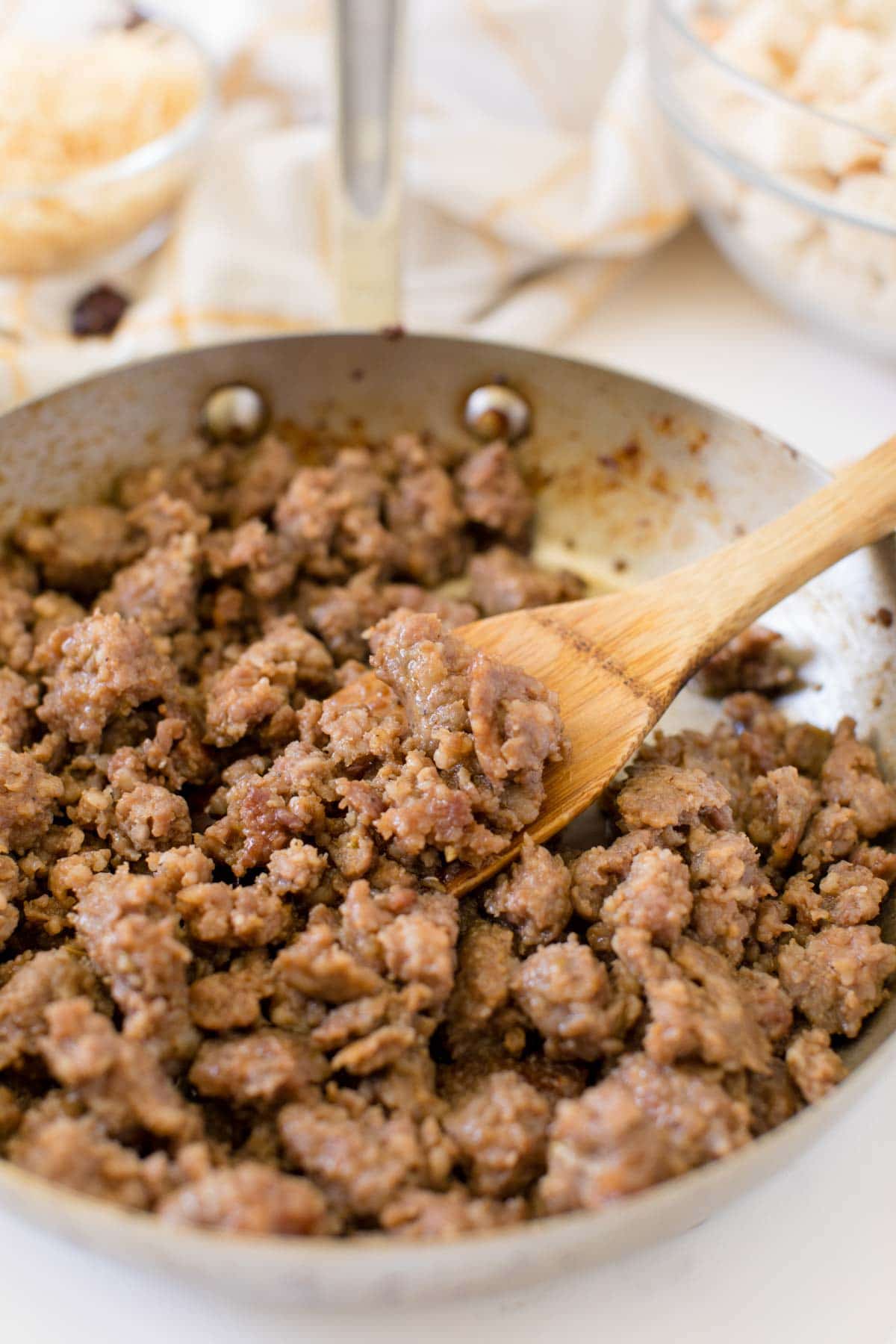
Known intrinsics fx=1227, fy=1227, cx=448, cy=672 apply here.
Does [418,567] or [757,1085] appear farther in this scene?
[418,567]

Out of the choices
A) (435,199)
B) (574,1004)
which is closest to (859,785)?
(574,1004)

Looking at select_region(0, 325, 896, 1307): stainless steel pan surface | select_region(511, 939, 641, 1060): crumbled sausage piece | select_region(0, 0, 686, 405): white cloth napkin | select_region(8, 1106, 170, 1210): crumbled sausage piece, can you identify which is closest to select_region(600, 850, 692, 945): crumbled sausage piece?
select_region(511, 939, 641, 1060): crumbled sausage piece

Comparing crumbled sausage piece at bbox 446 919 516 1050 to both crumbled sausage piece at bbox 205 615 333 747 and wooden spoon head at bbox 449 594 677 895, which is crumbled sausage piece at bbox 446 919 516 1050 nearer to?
wooden spoon head at bbox 449 594 677 895

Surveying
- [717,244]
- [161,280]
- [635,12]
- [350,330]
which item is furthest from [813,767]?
[635,12]

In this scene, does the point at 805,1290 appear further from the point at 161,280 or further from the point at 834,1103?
the point at 161,280

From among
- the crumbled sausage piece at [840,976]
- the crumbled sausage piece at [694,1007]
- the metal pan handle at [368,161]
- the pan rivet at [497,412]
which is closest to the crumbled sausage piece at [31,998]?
the crumbled sausage piece at [694,1007]

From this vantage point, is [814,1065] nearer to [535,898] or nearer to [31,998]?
[535,898]

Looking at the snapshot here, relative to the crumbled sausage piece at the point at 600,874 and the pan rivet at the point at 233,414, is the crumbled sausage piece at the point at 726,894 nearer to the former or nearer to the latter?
the crumbled sausage piece at the point at 600,874
